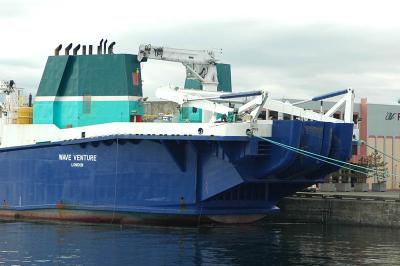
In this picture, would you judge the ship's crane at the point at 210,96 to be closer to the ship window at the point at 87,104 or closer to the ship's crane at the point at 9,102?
the ship window at the point at 87,104

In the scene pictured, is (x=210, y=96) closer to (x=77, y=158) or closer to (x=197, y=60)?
(x=197, y=60)

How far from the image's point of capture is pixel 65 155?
29438 millimetres

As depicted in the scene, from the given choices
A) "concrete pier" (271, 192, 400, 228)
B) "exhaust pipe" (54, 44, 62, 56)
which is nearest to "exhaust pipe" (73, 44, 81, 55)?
"exhaust pipe" (54, 44, 62, 56)

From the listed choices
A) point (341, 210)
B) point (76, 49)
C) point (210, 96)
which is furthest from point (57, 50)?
point (341, 210)

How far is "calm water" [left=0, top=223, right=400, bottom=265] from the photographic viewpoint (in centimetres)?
2117

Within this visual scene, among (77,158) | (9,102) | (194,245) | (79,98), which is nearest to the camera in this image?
(194,245)

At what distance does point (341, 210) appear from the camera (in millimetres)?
31344

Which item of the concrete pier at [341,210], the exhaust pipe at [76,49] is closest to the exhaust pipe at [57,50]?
the exhaust pipe at [76,49]

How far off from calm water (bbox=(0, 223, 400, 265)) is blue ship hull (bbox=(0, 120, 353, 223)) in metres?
0.82

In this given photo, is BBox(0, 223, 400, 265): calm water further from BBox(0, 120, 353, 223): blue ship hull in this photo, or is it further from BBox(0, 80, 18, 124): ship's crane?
BBox(0, 80, 18, 124): ship's crane

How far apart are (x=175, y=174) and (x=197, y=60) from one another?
20.6ft

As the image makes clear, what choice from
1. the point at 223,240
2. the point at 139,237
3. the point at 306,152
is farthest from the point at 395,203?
the point at 139,237

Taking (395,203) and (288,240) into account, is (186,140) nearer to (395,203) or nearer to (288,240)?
(288,240)

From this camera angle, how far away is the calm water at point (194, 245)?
21172mm
